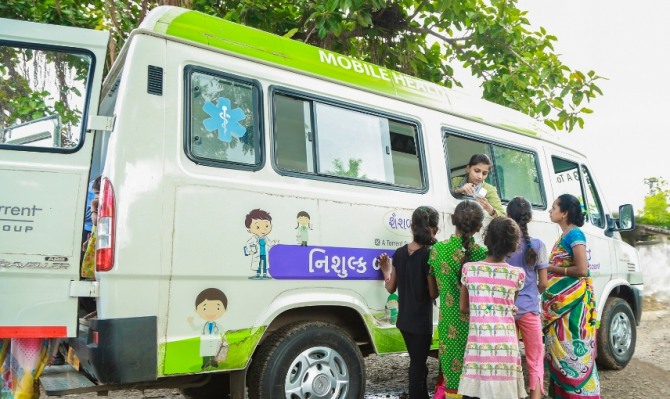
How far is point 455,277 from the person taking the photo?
368 centimetres

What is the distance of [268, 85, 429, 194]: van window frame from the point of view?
11.9 ft

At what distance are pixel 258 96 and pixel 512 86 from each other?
4.90 meters

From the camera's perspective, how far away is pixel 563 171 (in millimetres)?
6082

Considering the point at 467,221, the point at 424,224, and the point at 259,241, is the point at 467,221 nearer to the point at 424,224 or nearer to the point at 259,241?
the point at 424,224

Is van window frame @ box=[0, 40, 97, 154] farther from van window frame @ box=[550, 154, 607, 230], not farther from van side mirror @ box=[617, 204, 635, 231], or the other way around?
van side mirror @ box=[617, 204, 635, 231]

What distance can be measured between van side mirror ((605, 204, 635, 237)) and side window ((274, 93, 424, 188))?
3045 mm

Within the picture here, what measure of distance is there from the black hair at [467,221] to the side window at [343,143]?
72 cm

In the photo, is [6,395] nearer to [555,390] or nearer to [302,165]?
[302,165]

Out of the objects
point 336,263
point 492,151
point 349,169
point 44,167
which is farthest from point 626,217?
point 44,167

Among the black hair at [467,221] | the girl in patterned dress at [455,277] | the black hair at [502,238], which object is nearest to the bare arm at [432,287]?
the girl in patterned dress at [455,277]

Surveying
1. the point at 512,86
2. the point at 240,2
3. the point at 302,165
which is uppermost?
the point at 240,2

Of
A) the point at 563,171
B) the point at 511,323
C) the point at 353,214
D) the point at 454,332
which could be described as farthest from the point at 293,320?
the point at 563,171

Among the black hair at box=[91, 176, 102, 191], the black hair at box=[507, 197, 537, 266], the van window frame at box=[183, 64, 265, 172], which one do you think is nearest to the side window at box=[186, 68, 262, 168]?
the van window frame at box=[183, 64, 265, 172]

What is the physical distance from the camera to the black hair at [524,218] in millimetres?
3877
